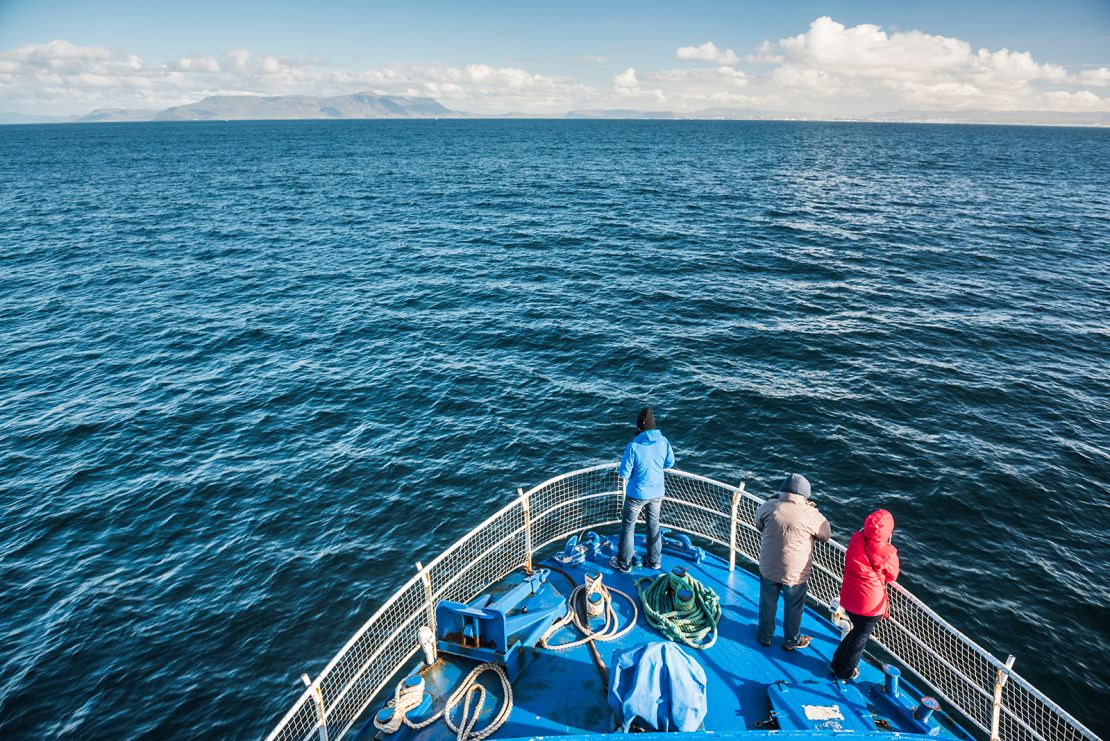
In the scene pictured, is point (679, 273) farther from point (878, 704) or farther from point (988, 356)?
point (878, 704)

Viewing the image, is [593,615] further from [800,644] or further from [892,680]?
[892,680]

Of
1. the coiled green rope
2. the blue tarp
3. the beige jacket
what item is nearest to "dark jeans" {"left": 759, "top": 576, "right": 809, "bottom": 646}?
the beige jacket

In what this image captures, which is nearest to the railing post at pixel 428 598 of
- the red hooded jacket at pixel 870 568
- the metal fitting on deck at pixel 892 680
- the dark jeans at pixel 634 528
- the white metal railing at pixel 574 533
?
the white metal railing at pixel 574 533

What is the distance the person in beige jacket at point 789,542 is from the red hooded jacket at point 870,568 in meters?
0.44

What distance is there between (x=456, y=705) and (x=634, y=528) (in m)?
4.33

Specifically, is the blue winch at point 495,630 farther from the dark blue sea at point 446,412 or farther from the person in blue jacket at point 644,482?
the dark blue sea at point 446,412

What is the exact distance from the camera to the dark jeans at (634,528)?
10297 millimetres

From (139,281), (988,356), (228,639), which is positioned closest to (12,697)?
(228,639)

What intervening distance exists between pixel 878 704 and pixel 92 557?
66.0 ft

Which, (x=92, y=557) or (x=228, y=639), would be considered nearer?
(x=228, y=639)

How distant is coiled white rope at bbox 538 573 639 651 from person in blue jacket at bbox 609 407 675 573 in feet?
3.07

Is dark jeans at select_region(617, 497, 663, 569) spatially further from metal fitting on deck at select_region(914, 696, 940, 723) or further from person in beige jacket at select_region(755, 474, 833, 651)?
metal fitting on deck at select_region(914, 696, 940, 723)

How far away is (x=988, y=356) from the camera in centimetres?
2722

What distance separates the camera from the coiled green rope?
30.0 ft
